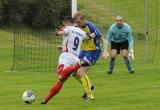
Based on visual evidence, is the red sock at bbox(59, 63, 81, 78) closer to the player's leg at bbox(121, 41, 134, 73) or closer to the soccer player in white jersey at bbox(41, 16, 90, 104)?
the soccer player in white jersey at bbox(41, 16, 90, 104)

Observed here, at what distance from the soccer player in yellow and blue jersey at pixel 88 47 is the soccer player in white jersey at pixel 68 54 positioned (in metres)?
0.47

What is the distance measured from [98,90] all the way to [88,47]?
1.27 meters

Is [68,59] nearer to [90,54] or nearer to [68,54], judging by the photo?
[68,54]

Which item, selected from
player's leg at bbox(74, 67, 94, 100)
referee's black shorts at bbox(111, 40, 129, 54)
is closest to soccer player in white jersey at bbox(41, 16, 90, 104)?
player's leg at bbox(74, 67, 94, 100)

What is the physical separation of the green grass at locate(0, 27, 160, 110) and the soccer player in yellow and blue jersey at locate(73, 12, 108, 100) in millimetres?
383

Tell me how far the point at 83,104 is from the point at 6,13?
78.2ft

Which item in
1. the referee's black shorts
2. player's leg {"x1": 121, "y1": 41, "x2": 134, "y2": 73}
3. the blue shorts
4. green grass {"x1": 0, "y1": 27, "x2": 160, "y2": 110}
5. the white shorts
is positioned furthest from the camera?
the referee's black shorts

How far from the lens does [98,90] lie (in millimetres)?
16016

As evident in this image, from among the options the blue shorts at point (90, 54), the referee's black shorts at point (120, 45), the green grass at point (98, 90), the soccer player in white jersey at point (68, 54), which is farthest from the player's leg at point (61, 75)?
the referee's black shorts at point (120, 45)

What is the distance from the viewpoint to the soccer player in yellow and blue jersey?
1390 cm

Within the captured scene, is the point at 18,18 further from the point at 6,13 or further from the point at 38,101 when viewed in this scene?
the point at 38,101

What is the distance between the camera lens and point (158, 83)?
681 inches

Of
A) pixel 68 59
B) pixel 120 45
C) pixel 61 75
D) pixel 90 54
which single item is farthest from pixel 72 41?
pixel 120 45

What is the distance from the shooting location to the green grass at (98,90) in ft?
43.1
